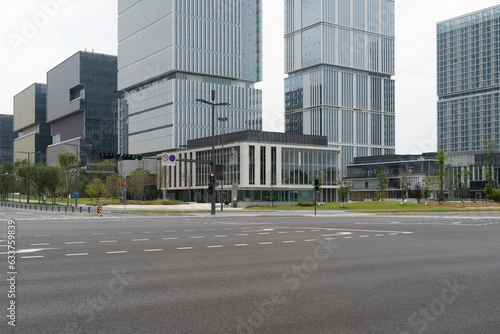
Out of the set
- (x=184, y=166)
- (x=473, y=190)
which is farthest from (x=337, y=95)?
(x=184, y=166)

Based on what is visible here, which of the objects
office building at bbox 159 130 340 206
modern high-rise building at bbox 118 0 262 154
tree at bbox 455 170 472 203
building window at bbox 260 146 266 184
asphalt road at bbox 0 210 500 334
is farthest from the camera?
modern high-rise building at bbox 118 0 262 154

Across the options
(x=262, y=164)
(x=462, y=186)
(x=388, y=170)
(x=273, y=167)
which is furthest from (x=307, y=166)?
(x=388, y=170)

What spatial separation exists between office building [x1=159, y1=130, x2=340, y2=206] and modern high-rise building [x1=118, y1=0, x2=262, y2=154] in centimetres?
5586

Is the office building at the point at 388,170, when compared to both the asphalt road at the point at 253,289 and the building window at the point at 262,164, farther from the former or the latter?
the asphalt road at the point at 253,289

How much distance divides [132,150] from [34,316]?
169 m

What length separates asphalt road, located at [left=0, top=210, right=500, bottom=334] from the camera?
714cm

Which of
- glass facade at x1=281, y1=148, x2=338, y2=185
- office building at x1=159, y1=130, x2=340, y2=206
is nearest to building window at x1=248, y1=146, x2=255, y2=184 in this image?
office building at x1=159, y1=130, x2=340, y2=206

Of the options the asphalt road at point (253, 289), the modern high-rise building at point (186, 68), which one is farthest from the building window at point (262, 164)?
the asphalt road at point (253, 289)

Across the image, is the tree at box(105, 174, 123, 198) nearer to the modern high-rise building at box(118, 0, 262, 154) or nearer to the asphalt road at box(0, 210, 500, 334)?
the modern high-rise building at box(118, 0, 262, 154)

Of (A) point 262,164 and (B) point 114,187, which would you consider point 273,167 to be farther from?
(B) point 114,187

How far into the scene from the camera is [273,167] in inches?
3506

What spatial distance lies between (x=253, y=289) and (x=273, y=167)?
79673 mm

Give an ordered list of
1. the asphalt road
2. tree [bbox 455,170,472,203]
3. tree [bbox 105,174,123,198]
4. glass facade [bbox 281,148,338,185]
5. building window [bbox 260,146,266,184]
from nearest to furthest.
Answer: the asphalt road < building window [bbox 260,146,266,184] < glass facade [bbox 281,148,338,185] < tree [bbox 455,170,472,203] < tree [bbox 105,174,123,198]

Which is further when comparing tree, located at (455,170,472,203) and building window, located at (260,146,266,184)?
tree, located at (455,170,472,203)
